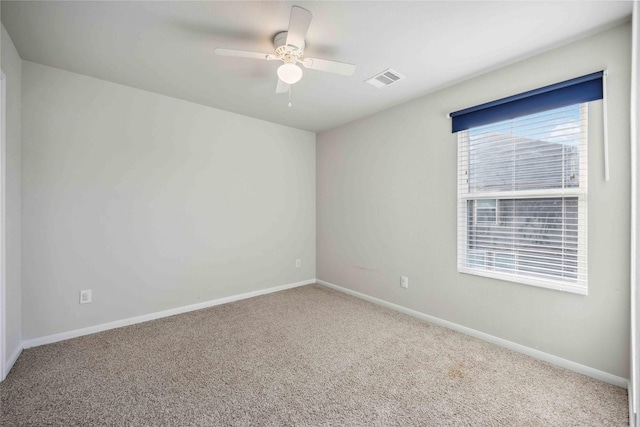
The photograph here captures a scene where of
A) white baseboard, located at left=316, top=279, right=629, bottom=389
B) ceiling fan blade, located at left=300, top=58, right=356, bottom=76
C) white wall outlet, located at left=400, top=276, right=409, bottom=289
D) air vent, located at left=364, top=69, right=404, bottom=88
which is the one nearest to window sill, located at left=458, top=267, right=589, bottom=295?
white baseboard, located at left=316, top=279, right=629, bottom=389

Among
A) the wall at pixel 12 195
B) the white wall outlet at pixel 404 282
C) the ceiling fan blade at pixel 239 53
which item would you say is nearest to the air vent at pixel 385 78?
the ceiling fan blade at pixel 239 53

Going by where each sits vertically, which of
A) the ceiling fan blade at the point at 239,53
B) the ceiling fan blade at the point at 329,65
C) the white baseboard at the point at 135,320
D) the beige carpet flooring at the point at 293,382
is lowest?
the beige carpet flooring at the point at 293,382

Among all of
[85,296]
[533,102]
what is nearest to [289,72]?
[533,102]

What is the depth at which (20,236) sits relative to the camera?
2.29 metres

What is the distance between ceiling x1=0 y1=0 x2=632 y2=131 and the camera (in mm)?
1698

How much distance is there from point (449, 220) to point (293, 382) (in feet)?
6.73

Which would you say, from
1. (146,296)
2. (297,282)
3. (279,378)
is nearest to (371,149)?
(297,282)

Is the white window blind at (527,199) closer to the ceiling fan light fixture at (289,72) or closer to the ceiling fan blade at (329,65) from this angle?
the ceiling fan blade at (329,65)

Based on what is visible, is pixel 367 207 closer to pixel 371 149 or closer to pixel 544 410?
pixel 371 149

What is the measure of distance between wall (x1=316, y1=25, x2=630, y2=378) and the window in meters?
0.08

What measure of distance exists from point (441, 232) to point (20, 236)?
3775mm

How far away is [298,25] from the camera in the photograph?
1.64 m

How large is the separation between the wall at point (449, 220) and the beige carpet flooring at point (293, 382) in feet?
0.95

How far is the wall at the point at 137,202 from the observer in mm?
2410
